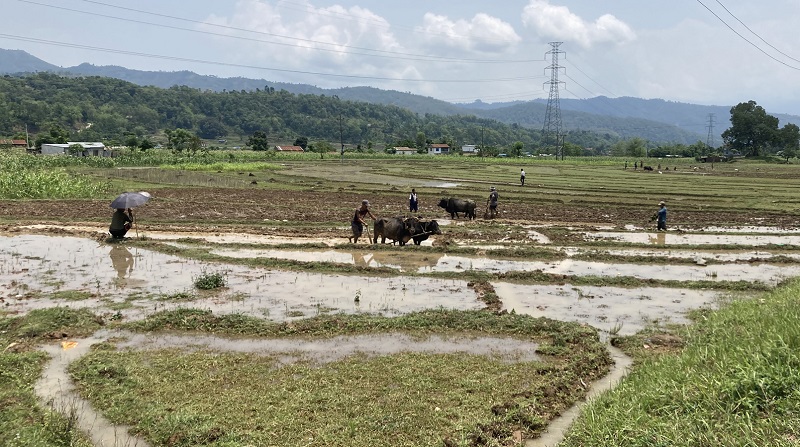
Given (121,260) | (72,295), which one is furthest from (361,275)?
(121,260)

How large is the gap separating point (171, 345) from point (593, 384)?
7.59 metres

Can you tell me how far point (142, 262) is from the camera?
17.7m

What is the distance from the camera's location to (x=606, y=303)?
13.8m

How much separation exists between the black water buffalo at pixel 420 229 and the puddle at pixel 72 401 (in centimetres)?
1241

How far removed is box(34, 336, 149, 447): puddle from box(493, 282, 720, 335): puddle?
8.65 metres

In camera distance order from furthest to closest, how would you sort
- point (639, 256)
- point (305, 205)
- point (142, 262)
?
1. point (305, 205)
2. point (639, 256)
3. point (142, 262)

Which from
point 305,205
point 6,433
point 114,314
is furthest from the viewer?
point 305,205

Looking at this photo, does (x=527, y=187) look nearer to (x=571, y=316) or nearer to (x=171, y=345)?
(x=571, y=316)

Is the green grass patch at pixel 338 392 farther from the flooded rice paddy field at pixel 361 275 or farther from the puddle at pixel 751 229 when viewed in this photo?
the puddle at pixel 751 229

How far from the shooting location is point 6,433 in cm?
686

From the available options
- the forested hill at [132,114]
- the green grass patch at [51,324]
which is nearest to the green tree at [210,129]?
the forested hill at [132,114]

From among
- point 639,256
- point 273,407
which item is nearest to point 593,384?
point 273,407

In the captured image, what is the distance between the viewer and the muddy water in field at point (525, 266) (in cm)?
1669

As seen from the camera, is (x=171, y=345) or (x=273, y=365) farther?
(x=171, y=345)
